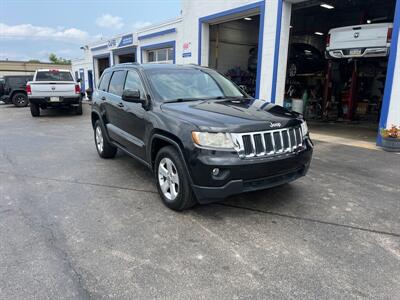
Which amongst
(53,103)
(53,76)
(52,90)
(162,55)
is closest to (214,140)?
(52,90)

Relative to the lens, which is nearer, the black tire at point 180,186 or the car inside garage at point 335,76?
the black tire at point 180,186

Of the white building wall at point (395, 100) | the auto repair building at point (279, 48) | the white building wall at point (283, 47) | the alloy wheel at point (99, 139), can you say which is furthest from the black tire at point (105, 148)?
the white building wall at point (395, 100)

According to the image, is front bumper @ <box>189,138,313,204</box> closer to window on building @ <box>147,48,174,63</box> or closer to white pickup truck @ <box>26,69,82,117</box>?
white pickup truck @ <box>26,69,82,117</box>

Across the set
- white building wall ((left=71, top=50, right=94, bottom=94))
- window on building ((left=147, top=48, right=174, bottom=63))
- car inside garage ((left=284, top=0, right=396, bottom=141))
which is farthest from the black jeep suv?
white building wall ((left=71, top=50, right=94, bottom=94))

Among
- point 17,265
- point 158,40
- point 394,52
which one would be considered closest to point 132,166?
point 17,265

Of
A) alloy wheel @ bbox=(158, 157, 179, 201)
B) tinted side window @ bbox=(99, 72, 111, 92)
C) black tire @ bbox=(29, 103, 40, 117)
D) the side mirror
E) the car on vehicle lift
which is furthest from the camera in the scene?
the car on vehicle lift

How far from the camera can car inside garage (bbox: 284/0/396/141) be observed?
487 inches

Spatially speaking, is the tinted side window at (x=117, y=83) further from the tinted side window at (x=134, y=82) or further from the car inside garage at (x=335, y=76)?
the car inside garage at (x=335, y=76)

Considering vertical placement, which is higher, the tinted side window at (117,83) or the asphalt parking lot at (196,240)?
the tinted side window at (117,83)

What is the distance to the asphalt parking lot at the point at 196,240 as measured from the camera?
2463mm

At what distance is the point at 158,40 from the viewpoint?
52.5 feet

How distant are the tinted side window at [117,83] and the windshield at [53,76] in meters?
9.24

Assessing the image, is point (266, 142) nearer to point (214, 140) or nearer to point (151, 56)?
point (214, 140)

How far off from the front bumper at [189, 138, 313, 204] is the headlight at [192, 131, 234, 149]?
0.31ft
